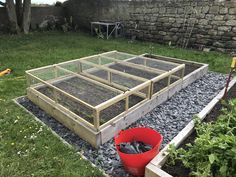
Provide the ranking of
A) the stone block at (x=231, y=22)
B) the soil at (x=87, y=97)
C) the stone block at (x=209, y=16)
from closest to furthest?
the soil at (x=87, y=97) < the stone block at (x=231, y=22) < the stone block at (x=209, y=16)

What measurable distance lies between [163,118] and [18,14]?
919cm

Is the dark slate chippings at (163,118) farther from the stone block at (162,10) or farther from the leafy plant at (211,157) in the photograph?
the stone block at (162,10)

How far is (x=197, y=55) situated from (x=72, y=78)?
444cm

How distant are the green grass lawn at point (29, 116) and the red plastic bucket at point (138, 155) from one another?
1.18 ft

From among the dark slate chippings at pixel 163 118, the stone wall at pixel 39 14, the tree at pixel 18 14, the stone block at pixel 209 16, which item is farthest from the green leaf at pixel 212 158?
the stone wall at pixel 39 14

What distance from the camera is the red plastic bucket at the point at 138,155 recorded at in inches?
86.5

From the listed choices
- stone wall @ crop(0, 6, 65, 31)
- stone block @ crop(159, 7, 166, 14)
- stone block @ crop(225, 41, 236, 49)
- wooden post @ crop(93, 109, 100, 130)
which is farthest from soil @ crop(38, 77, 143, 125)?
stone wall @ crop(0, 6, 65, 31)

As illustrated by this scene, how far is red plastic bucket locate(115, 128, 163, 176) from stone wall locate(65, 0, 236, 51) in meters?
5.85

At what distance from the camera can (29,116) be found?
338cm

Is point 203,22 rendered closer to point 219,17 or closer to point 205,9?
point 205,9

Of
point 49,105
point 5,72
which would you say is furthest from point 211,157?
point 5,72

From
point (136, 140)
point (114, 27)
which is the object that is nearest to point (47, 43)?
point (114, 27)

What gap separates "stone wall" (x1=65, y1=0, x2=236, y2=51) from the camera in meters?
6.88

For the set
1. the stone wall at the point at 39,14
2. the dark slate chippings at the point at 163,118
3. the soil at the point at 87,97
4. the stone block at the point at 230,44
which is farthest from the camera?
the stone wall at the point at 39,14
